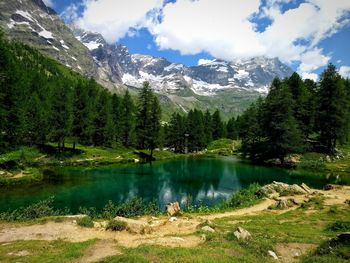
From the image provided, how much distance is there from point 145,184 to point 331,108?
54255 mm

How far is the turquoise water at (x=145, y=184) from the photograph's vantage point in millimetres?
43406

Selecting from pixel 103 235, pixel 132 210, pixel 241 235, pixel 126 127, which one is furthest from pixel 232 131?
pixel 241 235

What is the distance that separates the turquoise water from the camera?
43.4 meters

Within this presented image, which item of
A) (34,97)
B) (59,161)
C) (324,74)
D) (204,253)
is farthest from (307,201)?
(34,97)

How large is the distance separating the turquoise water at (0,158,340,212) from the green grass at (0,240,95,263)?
16452mm

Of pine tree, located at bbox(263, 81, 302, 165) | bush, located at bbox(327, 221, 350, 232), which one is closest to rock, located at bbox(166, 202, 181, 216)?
bush, located at bbox(327, 221, 350, 232)

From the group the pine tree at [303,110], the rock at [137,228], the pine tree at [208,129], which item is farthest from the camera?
the pine tree at [208,129]

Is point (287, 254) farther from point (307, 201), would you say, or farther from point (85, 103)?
point (85, 103)

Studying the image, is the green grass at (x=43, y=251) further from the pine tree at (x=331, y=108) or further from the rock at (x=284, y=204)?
the pine tree at (x=331, y=108)

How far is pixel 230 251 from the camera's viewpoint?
64.4 feet

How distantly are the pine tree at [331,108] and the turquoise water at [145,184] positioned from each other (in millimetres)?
20504

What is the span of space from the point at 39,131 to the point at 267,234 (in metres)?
74.1

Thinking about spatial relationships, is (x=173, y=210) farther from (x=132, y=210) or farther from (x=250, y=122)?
(x=250, y=122)

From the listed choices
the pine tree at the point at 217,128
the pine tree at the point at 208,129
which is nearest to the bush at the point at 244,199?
the pine tree at the point at 208,129
